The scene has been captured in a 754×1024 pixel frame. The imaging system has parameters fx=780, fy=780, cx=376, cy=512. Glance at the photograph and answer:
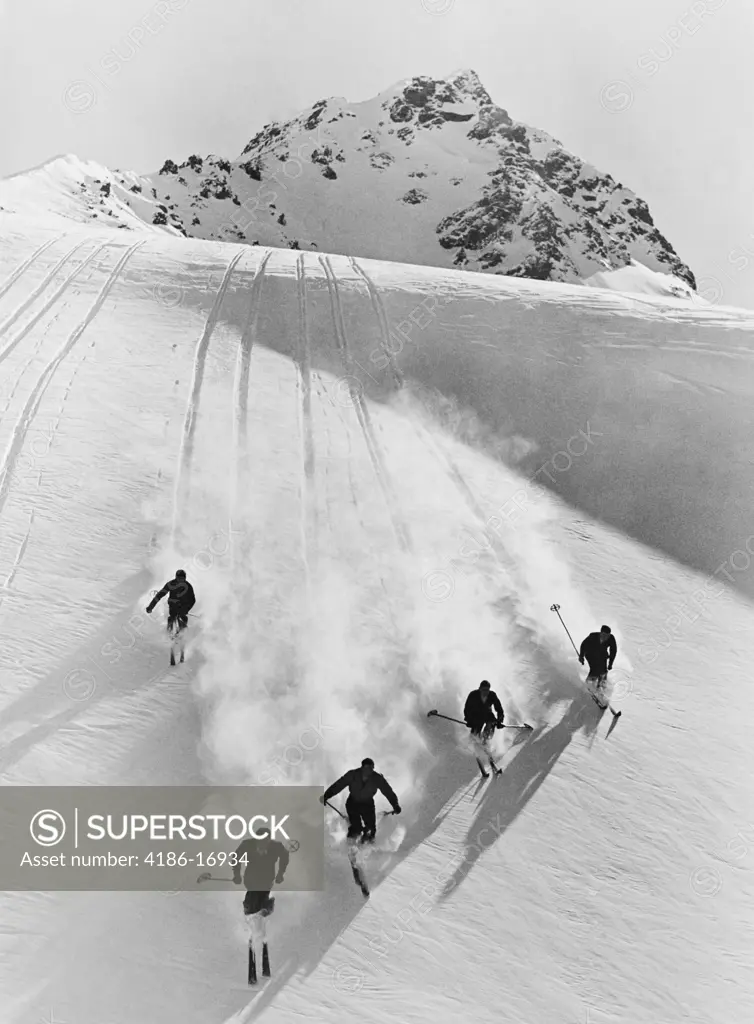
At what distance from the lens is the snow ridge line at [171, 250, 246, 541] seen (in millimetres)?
15398

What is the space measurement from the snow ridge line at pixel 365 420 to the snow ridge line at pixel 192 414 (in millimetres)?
3593

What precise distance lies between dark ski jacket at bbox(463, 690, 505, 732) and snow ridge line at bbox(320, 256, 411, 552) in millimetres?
5116

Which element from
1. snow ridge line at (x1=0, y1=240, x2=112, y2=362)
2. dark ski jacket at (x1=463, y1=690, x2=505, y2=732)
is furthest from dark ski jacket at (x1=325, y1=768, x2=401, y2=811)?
snow ridge line at (x1=0, y1=240, x2=112, y2=362)

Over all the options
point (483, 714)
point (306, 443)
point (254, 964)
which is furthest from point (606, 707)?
point (306, 443)

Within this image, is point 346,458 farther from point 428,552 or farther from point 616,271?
point 616,271

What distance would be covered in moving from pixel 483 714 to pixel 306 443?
9.44 m

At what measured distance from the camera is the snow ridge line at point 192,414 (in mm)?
15398

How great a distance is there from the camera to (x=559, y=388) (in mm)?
21766

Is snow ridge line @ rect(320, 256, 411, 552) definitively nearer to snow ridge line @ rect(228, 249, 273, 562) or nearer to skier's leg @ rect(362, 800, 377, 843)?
snow ridge line @ rect(228, 249, 273, 562)

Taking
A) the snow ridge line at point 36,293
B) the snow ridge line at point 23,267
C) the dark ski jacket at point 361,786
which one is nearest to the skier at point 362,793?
the dark ski jacket at point 361,786

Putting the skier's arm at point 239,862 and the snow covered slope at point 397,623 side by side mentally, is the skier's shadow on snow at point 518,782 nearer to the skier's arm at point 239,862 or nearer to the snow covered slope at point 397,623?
the snow covered slope at point 397,623

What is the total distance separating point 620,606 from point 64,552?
32.8 ft

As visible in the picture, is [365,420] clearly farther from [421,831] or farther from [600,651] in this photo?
[421,831]

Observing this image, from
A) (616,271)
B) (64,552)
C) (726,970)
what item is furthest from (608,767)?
(616,271)
